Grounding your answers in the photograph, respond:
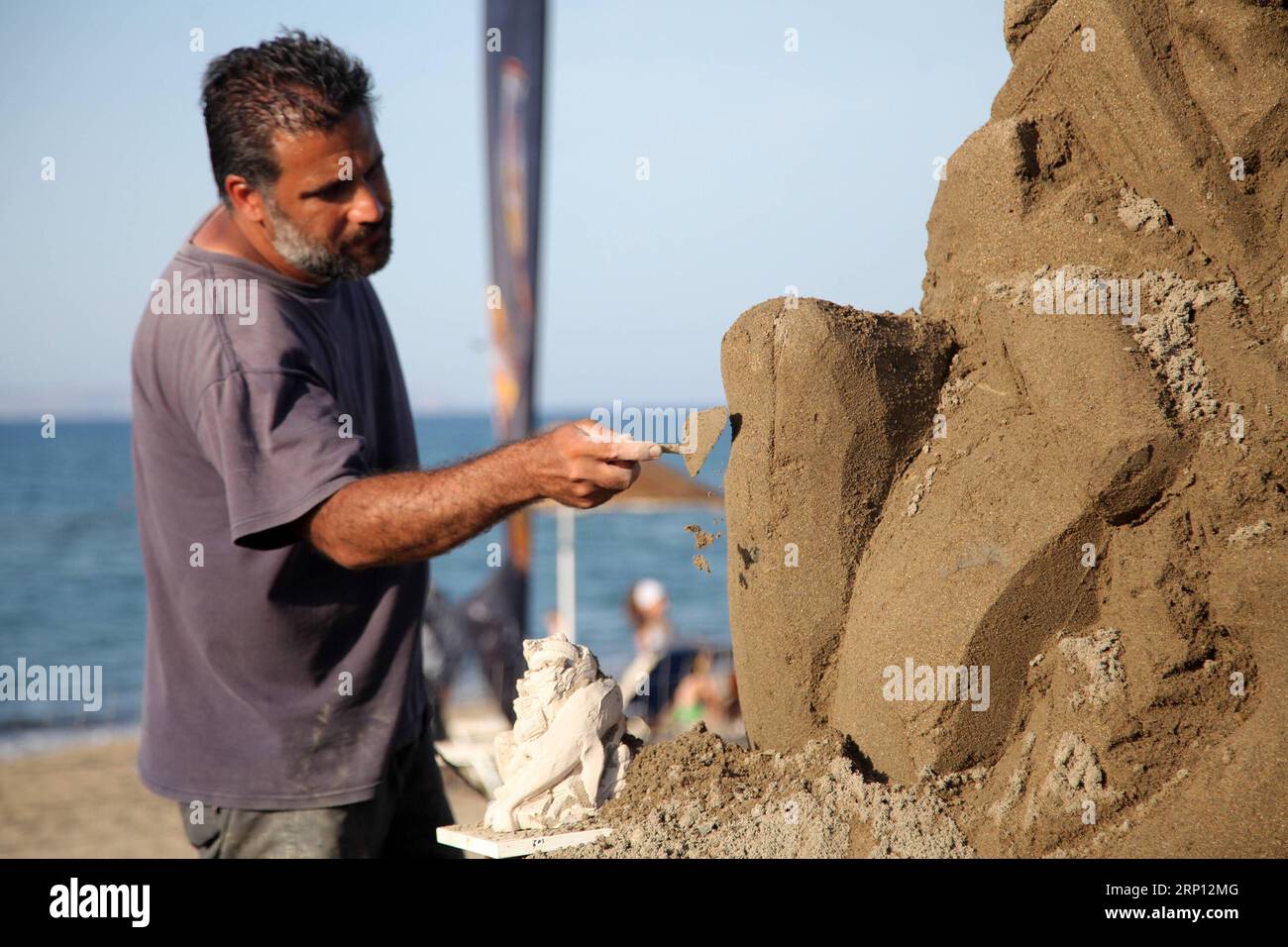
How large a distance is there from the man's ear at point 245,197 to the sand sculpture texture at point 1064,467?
129 centimetres

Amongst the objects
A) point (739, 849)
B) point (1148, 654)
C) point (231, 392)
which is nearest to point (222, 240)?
point (231, 392)

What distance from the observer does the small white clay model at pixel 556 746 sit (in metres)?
2.68

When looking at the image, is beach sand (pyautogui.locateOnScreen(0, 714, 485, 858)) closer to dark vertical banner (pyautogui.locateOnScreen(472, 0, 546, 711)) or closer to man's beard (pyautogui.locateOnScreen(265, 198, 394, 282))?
dark vertical banner (pyautogui.locateOnScreen(472, 0, 546, 711))

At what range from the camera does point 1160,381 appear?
2.66 metres

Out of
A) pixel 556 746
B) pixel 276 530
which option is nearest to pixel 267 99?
pixel 276 530

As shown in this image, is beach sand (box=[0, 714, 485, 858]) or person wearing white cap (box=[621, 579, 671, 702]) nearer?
beach sand (box=[0, 714, 485, 858])

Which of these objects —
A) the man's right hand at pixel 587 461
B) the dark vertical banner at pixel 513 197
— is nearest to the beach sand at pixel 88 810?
the dark vertical banner at pixel 513 197

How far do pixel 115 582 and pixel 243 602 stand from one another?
2549 centimetres

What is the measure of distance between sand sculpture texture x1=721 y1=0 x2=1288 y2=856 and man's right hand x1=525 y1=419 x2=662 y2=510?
1.73 ft

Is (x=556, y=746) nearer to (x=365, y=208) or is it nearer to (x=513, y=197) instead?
(x=365, y=208)

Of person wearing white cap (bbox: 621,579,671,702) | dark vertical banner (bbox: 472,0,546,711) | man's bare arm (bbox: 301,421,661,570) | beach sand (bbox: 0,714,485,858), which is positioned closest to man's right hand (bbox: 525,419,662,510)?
man's bare arm (bbox: 301,421,661,570)

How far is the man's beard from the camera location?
3057 mm

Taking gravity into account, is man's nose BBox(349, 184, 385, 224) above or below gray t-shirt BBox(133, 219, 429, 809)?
above

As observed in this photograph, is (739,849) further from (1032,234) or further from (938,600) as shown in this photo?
(1032,234)
